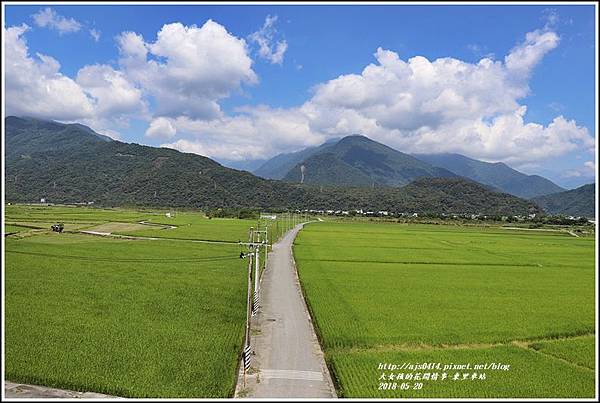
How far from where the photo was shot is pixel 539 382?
13.4 metres

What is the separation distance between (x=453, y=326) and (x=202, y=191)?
146479mm

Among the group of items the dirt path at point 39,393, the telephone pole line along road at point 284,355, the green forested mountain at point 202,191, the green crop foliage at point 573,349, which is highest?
the green forested mountain at point 202,191

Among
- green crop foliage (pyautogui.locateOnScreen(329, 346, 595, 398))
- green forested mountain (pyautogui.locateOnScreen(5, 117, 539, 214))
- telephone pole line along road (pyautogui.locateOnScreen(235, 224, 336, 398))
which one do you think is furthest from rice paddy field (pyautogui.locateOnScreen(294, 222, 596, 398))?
green forested mountain (pyautogui.locateOnScreen(5, 117, 539, 214))

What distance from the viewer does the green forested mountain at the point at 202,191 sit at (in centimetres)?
15475

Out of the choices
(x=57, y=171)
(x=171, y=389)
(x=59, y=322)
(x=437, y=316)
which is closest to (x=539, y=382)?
(x=437, y=316)

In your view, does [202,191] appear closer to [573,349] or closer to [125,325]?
[125,325]

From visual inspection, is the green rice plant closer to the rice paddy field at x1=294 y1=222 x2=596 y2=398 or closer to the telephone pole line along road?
the telephone pole line along road

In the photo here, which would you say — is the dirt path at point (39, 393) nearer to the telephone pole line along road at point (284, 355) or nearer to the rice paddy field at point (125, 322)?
the rice paddy field at point (125, 322)

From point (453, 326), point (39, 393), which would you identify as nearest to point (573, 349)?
point (453, 326)

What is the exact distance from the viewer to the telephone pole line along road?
41.3ft

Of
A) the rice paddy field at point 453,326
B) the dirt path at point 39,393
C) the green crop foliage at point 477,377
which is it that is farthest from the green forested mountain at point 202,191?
Result: the dirt path at point 39,393

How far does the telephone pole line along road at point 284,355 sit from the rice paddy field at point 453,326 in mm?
537

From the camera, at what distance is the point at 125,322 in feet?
59.0

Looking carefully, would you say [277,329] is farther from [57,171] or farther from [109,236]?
[57,171]
